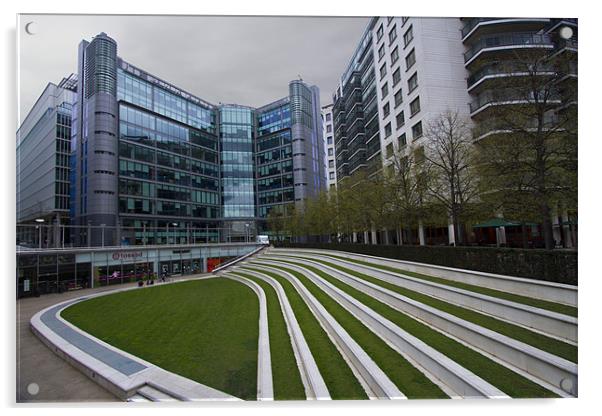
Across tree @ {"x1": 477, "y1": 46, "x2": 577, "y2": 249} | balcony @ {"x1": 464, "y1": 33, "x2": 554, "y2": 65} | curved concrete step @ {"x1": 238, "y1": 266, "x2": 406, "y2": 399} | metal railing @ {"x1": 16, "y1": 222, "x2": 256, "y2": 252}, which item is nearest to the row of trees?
tree @ {"x1": 477, "y1": 46, "x2": 577, "y2": 249}

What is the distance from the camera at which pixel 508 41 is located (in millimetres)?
8289

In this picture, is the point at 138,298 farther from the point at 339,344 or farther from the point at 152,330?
the point at 339,344

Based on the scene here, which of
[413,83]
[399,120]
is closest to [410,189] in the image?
[413,83]

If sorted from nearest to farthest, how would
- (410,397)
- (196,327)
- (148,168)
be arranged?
(410,397) < (196,327) < (148,168)

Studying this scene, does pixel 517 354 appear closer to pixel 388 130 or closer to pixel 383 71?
pixel 388 130

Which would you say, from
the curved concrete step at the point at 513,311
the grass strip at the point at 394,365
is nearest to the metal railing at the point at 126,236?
the grass strip at the point at 394,365

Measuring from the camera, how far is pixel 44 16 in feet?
17.2

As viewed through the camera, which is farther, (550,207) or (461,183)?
(461,183)

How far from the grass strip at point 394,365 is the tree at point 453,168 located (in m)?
7.80

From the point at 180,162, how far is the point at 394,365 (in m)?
41.4

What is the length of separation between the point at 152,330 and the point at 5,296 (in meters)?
4.59

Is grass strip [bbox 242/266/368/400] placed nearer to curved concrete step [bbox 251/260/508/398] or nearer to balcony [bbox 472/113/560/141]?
curved concrete step [bbox 251/260/508/398]
